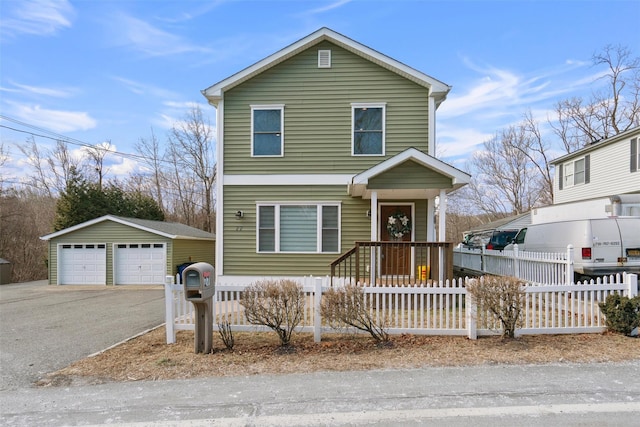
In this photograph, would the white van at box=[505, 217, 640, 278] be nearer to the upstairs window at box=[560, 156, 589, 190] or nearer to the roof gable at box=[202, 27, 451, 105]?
the roof gable at box=[202, 27, 451, 105]

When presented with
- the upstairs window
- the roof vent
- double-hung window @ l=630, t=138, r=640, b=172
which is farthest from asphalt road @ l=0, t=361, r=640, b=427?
the upstairs window

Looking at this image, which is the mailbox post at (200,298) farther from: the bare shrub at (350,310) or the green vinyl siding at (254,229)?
the green vinyl siding at (254,229)

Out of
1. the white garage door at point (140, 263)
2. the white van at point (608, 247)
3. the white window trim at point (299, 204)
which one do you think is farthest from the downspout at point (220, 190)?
the white van at point (608, 247)

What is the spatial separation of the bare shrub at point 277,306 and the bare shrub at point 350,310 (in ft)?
1.40

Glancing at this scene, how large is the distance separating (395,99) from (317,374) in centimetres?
839

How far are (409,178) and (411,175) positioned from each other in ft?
0.28

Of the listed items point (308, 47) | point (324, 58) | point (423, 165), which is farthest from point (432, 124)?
point (308, 47)

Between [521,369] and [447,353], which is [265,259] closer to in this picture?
[447,353]

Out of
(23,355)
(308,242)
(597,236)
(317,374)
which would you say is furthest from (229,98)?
(597,236)

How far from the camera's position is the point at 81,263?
16656mm

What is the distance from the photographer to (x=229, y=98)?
35.3 feet

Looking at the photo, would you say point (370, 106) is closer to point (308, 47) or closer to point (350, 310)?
point (308, 47)

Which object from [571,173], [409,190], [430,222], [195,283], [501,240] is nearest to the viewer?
[195,283]

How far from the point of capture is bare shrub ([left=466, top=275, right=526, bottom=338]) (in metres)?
5.43
